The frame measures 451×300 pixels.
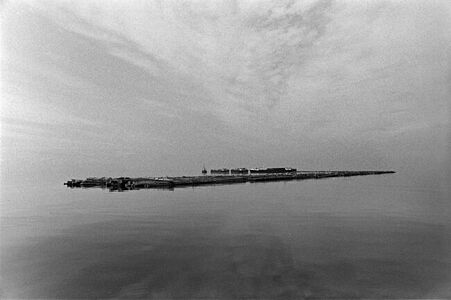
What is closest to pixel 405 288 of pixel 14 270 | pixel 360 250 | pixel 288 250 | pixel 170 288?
pixel 360 250

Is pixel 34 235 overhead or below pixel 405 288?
overhead

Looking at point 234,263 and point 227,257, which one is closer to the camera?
point 234,263

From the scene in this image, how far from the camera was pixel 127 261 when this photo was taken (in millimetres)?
20906

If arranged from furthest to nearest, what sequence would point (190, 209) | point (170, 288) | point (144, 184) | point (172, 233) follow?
point (144, 184) < point (190, 209) < point (172, 233) < point (170, 288)

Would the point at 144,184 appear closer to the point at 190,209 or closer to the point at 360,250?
the point at 190,209

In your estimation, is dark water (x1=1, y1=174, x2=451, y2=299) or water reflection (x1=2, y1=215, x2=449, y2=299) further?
dark water (x1=1, y1=174, x2=451, y2=299)

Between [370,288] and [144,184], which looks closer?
[370,288]

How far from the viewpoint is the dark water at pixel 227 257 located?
53.4ft

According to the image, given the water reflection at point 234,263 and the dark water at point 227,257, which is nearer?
the water reflection at point 234,263

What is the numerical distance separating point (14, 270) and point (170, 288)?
43.5 feet

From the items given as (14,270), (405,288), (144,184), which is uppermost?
(144,184)

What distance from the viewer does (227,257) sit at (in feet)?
70.9

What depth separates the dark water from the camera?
16.3 m

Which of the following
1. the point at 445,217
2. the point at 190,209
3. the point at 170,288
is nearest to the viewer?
the point at 170,288
